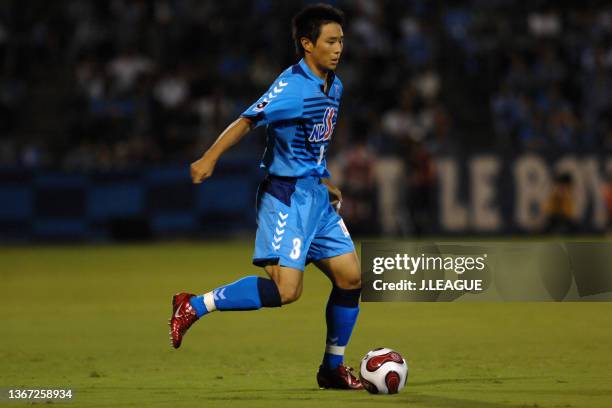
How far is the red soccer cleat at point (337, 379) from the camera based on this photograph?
7.89 metres

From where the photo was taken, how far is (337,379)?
7.90m

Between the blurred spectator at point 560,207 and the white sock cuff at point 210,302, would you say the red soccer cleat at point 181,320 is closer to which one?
the white sock cuff at point 210,302

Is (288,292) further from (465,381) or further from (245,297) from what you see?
(465,381)

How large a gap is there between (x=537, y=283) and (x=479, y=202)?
514 inches

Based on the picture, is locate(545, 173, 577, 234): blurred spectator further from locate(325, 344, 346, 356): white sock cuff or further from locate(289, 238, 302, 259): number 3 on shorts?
locate(289, 238, 302, 259): number 3 on shorts

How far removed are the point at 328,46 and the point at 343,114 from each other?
623 inches

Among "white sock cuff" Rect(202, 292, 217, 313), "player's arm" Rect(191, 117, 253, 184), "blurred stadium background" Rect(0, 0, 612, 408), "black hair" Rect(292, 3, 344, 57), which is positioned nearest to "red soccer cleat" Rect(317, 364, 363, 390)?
"white sock cuff" Rect(202, 292, 217, 313)

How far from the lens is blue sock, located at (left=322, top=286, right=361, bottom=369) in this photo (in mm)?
7895

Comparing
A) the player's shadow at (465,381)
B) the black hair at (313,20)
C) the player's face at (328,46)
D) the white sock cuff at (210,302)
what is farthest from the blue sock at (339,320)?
the black hair at (313,20)

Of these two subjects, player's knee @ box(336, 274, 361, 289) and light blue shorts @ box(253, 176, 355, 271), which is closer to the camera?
light blue shorts @ box(253, 176, 355, 271)

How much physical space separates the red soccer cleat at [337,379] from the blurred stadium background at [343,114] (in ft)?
46.5

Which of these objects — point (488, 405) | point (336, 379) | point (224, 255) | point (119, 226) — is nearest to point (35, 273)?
point (224, 255)

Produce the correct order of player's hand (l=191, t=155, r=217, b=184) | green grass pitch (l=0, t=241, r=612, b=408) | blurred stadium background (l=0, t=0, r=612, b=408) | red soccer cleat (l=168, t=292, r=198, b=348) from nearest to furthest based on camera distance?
player's hand (l=191, t=155, r=217, b=184) → green grass pitch (l=0, t=241, r=612, b=408) → red soccer cleat (l=168, t=292, r=198, b=348) → blurred stadium background (l=0, t=0, r=612, b=408)

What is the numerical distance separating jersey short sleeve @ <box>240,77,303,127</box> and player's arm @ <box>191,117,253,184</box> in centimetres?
7
